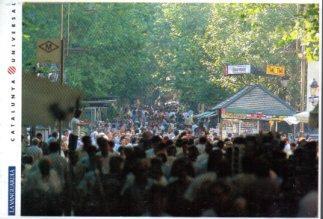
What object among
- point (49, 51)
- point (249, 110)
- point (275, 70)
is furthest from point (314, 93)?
point (49, 51)

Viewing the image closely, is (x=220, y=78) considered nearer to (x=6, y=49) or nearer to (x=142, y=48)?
(x=142, y=48)

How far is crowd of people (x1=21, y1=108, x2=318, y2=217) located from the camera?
1708cm

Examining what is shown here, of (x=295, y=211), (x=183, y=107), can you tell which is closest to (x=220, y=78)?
(x=183, y=107)

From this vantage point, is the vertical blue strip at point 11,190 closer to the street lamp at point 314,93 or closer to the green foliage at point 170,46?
the green foliage at point 170,46

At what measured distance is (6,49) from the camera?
56.0ft

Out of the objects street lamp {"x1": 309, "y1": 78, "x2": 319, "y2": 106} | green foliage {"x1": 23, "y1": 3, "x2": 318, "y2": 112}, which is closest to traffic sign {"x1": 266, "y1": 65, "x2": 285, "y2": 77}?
green foliage {"x1": 23, "y1": 3, "x2": 318, "y2": 112}

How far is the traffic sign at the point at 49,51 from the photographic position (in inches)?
673

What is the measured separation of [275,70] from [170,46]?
1.08 m

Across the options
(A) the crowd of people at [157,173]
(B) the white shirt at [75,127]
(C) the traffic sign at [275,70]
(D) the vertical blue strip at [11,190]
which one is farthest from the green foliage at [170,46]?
(D) the vertical blue strip at [11,190]

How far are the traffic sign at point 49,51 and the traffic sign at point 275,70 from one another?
6.87 feet

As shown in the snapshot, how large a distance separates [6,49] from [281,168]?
2.98 m

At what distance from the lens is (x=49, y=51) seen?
56.1ft

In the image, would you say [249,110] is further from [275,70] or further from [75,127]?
[75,127]

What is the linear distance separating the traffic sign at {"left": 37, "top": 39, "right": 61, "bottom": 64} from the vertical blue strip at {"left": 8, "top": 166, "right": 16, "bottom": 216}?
1122 millimetres
